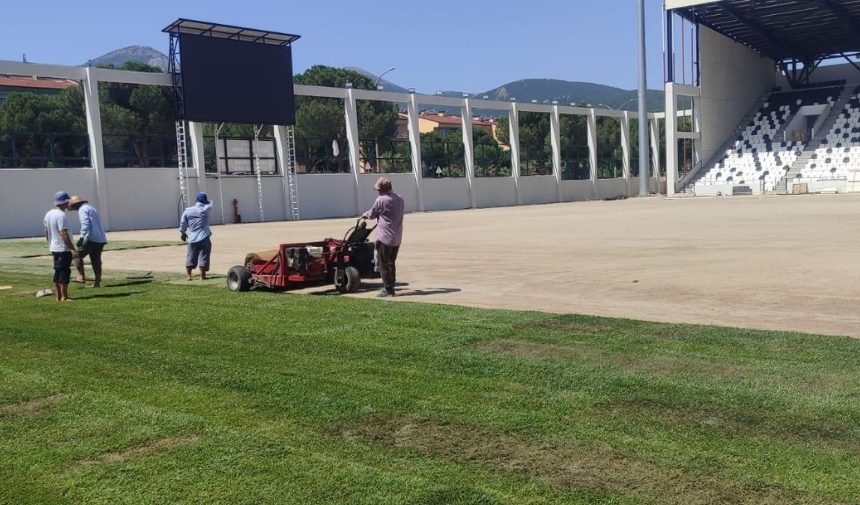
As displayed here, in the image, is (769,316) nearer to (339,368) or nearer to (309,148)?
(339,368)

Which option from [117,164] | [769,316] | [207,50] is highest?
[207,50]

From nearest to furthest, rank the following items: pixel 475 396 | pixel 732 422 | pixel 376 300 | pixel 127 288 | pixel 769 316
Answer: pixel 732 422 < pixel 475 396 < pixel 769 316 < pixel 376 300 < pixel 127 288

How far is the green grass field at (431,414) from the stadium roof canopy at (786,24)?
54.1 meters

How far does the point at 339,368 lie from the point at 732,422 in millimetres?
3183

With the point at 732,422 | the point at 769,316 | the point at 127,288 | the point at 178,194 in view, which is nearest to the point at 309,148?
the point at 178,194

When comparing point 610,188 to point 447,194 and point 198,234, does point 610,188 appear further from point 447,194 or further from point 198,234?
point 198,234

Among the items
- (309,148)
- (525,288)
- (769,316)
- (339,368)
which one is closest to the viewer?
(339,368)

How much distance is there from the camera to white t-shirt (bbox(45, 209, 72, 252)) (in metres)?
12.0

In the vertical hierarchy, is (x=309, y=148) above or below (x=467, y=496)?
above

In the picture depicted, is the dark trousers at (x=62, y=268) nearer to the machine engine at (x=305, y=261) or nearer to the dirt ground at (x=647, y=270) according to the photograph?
the machine engine at (x=305, y=261)

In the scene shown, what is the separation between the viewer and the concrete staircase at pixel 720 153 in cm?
6384

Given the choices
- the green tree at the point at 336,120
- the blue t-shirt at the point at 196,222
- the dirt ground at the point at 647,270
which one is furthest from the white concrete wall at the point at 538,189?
the blue t-shirt at the point at 196,222

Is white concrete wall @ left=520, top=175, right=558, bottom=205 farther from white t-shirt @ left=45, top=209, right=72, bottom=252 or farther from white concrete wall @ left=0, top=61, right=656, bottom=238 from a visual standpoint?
white t-shirt @ left=45, top=209, right=72, bottom=252

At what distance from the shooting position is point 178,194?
40.5 meters
